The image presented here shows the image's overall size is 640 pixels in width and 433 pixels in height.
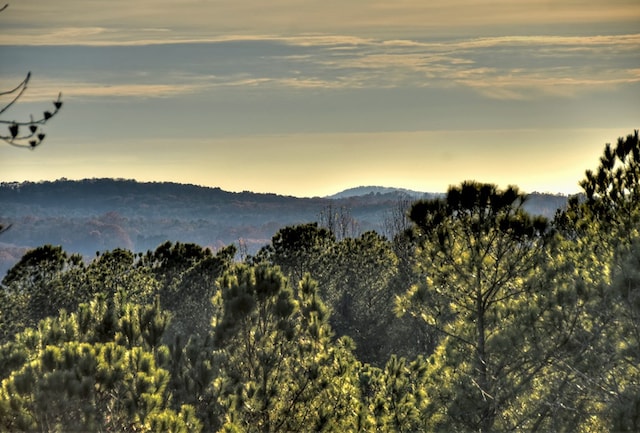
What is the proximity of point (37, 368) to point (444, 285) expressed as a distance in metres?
8.57

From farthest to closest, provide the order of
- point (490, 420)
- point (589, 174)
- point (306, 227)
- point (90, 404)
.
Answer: point (306, 227), point (490, 420), point (589, 174), point (90, 404)

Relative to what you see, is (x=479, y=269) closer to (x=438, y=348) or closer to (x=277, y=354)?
(x=438, y=348)

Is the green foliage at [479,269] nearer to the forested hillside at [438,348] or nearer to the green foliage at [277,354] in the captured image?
the forested hillside at [438,348]

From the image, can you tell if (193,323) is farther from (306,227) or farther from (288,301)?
(288,301)

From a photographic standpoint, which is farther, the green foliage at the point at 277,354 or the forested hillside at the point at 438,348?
the green foliage at the point at 277,354

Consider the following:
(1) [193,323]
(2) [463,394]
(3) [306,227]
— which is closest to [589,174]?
(2) [463,394]

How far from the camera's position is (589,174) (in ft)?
51.6

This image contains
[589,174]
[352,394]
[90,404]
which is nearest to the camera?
[90,404]

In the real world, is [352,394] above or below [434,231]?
below

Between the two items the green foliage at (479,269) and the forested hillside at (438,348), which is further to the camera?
the green foliage at (479,269)

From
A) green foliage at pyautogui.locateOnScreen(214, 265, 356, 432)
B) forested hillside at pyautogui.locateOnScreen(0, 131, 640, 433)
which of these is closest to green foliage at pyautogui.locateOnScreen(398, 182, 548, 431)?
forested hillside at pyautogui.locateOnScreen(0, 131, 640, 433)

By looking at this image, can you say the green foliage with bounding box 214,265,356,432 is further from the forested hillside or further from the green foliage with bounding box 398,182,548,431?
the green foliage with bounding box 398,182,548,431

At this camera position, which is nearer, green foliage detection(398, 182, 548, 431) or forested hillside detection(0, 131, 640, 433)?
forested hillside detection(0, 131, 640, 433)

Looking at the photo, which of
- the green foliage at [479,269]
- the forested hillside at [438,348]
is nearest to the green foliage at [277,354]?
the forested hillside at [438,348]
